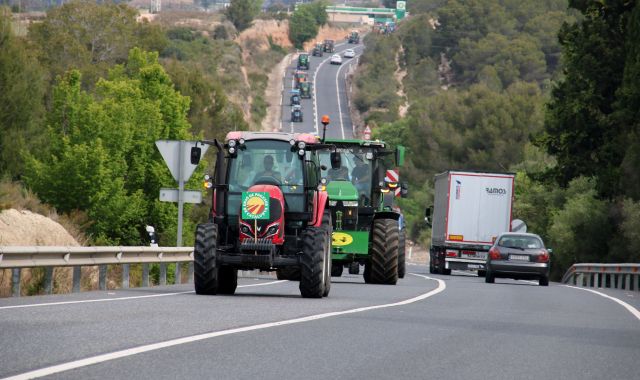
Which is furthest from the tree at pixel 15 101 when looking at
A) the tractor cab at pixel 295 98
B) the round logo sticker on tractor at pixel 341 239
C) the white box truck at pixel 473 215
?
the tractor cab at pixel 295 98

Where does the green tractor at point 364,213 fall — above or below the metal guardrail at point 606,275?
Result: above

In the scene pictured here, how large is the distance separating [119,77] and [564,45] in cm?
3689

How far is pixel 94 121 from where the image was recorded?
69562 millimetres

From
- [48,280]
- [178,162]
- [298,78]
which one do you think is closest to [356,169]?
[178,162]

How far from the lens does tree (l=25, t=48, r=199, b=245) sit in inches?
2638

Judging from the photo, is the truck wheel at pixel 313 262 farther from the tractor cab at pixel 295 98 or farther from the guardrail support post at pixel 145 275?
the tractor cab at pixel 295 98

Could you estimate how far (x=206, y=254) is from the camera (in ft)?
69.2

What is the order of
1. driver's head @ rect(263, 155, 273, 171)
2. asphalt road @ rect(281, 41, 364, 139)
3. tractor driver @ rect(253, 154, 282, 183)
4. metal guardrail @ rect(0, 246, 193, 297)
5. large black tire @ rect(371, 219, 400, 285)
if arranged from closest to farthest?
metal guardrail @ rect(0, 246, 193, 297) → tractor driver @ rect(253, 154, 282, 183) → driver's head @ rect(263, 155, 273, 171) → large black tire @ rect(371, 219, 400, 285) → asphalt road @ rect(281, 41, 364, 139)

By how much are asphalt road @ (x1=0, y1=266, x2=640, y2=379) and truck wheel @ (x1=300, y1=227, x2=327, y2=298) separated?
324 millimetres

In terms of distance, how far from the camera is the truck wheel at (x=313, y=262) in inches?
826

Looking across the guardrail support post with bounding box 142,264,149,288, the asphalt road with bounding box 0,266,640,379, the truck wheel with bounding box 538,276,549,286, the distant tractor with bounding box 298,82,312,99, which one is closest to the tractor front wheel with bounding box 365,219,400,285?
the guardrail support post with bounding box 142,264,149,288

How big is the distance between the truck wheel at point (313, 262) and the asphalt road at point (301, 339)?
0.32 metres

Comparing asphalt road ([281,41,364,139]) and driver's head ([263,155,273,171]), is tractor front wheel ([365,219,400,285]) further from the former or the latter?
asphalt road ([281,41,364,139])

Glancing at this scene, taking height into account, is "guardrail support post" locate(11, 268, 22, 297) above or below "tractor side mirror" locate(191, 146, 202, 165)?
below
